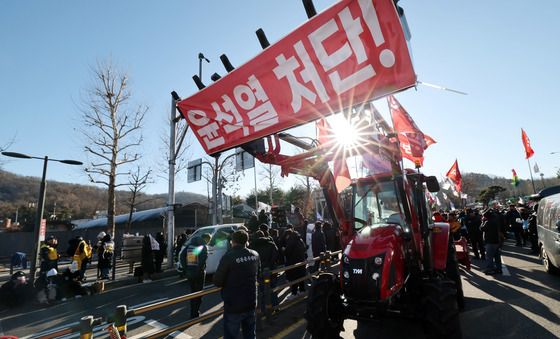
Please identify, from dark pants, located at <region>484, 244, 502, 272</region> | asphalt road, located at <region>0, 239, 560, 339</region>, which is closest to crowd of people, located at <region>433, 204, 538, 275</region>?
dark pants, located at <region>484, 244, 502, 272</region>

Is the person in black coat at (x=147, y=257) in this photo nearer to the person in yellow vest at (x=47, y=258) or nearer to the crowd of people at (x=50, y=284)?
the crowd of people at (x=50, y=284)

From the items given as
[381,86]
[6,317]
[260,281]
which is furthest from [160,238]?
[381,86]

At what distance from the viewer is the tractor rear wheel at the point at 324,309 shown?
4.41m

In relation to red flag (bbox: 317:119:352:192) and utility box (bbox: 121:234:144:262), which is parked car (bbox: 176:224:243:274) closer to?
utility box (bbox: 121:234:144:262)

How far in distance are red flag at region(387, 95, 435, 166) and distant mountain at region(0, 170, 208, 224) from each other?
6656 centimetres

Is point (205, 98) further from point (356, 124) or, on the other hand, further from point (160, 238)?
point (160, 238)

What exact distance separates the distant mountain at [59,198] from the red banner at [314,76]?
6925 cm

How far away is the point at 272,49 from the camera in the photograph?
12.8ft

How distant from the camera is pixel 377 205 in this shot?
561 cm

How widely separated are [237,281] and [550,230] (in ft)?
29.3

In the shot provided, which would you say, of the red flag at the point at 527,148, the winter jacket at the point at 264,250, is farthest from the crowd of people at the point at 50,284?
the red flag at the point at 527,148

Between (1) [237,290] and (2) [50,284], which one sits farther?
(2) [50,284]

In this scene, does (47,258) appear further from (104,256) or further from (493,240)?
(493,240)

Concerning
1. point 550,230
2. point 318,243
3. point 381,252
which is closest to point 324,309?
point 381,252
